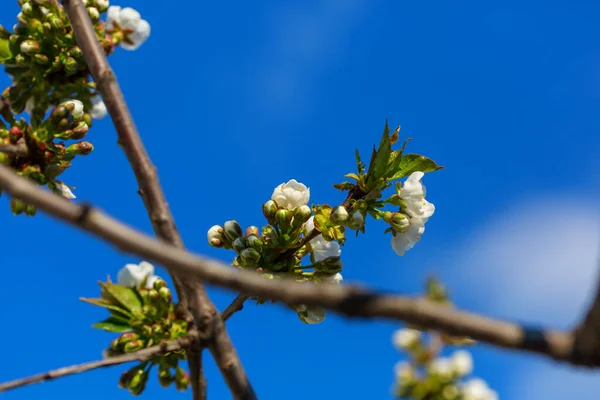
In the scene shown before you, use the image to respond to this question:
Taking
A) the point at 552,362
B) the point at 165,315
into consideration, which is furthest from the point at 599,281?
the point at 165,315

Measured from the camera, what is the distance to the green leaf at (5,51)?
3.67 m

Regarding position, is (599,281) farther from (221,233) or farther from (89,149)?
(89,149)

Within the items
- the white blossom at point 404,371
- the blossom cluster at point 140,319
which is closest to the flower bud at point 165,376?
the blossom cluster at point 140,319

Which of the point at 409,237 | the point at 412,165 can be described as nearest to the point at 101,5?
the point at 412,165

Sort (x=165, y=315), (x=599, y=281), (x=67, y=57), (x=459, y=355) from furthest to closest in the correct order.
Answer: (x=459, y=355) < (x=67, y=57) < (x=165, y=315) < (x=599, y=281)

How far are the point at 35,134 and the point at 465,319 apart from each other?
9.38ft

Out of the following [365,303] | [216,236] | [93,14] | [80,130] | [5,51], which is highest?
[93,14]

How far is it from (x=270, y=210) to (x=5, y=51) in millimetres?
2006

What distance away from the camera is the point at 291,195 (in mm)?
2906

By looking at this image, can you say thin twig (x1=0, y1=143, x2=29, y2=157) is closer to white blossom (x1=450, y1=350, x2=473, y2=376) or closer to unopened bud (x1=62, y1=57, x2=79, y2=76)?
unopened bud (x1=62, y1=57, x2=79, y2=76)

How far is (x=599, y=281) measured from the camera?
0.77 m

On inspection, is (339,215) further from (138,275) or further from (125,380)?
(125,380)

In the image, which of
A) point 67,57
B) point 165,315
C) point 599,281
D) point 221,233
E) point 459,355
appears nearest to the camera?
point 599,281

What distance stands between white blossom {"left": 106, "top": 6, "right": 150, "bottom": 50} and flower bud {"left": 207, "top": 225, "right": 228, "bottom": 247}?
1773 mm
